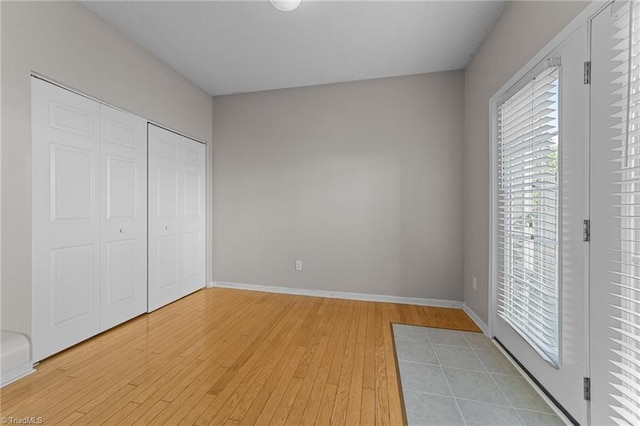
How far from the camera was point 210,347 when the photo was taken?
2.35 meters

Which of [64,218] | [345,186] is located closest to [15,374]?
[64,218]

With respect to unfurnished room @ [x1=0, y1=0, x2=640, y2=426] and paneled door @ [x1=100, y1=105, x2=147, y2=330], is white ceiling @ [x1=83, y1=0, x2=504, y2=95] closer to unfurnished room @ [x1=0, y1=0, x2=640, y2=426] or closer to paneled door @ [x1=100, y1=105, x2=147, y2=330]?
unfurnished room @ [x1=0, y1=0, x2=640, y2=426]

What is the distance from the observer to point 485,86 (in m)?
2.65

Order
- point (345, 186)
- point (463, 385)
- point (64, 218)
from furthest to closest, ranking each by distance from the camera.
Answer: point (345, 186), point (64, 218), point (463, 385)

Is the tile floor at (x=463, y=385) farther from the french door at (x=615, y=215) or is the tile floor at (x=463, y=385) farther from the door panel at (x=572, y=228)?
the french door at (x=615, y=215)

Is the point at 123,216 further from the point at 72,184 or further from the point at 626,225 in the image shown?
the point at 626,225

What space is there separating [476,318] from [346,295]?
1.42 meters

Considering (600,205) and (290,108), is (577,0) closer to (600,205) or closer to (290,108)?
(600,205)

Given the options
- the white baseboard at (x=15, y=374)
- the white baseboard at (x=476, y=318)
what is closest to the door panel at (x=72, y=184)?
the white baseboard at (x=15, y=374)

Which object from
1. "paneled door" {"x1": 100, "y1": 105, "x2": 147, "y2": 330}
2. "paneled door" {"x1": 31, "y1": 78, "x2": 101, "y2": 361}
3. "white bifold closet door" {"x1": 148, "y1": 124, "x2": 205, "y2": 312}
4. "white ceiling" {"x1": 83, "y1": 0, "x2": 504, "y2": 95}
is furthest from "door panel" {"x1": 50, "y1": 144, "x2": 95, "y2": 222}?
"white ceiling" {"x1": 83, "y1": 0, "x2": 504, "y2": 95}

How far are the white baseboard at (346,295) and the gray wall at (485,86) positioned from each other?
28cm

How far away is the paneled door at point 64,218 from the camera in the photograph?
6.79 ft

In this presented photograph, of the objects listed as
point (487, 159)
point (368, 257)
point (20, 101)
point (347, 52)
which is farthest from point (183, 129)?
point (487, 159)

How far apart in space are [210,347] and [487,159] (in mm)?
2895
